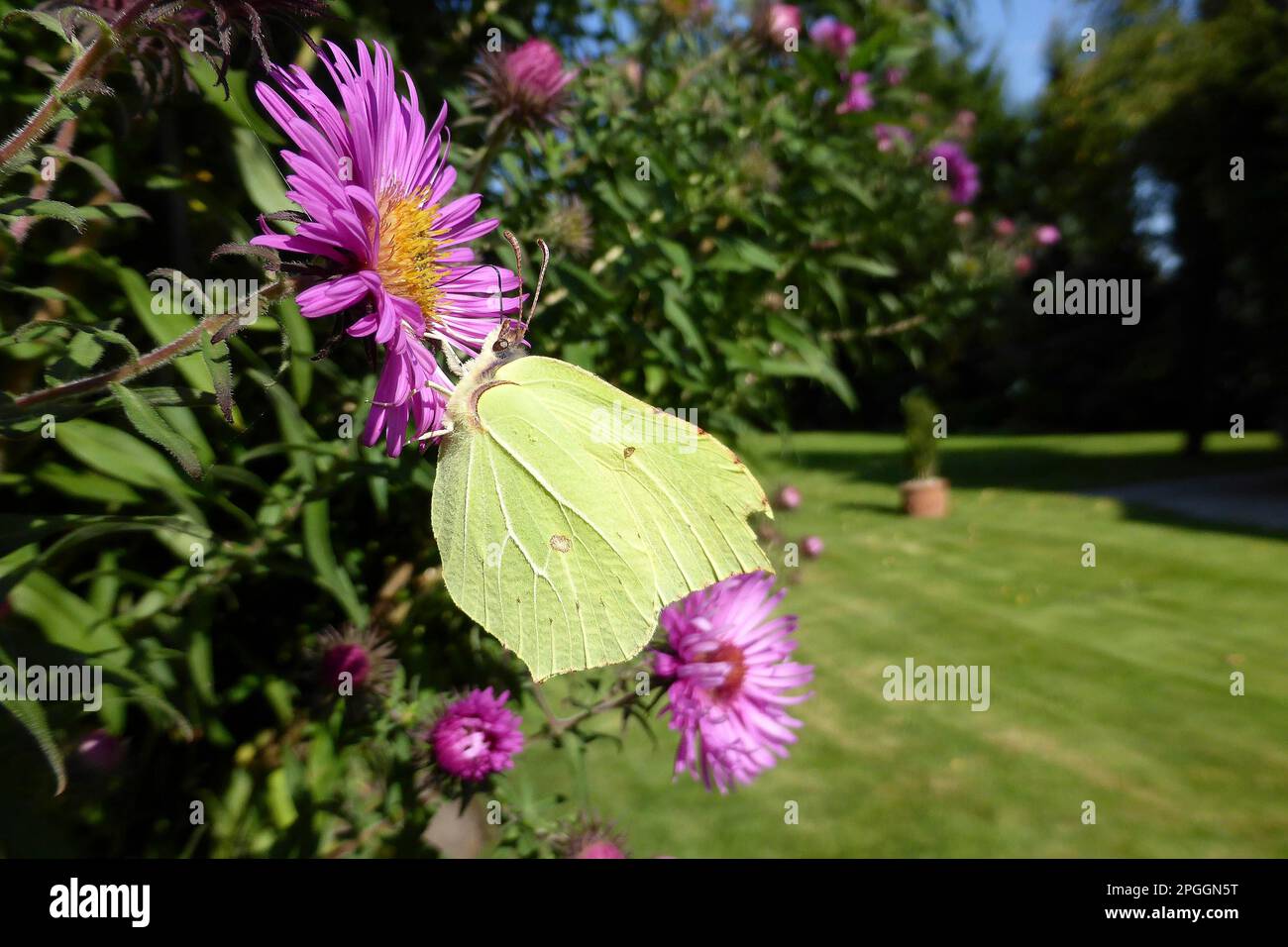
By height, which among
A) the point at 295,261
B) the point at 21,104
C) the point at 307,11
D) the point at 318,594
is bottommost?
the point at 318,594

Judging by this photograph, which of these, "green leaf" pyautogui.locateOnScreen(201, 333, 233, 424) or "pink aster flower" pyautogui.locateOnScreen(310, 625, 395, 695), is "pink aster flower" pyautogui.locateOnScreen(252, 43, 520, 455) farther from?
"pink aster flower" pyautogui.locateOnScreen(310, 625, 395, 695)

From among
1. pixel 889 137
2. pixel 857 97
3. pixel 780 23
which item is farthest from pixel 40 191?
pixel 889 137

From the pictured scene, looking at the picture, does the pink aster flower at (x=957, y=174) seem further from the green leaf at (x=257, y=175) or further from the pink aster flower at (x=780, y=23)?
the green leaf at (x=257, y=175)

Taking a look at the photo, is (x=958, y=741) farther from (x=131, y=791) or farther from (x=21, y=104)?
(x=21, y=104)

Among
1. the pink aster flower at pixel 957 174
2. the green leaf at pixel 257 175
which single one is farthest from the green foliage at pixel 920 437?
the green leaf at pixel 257 175
